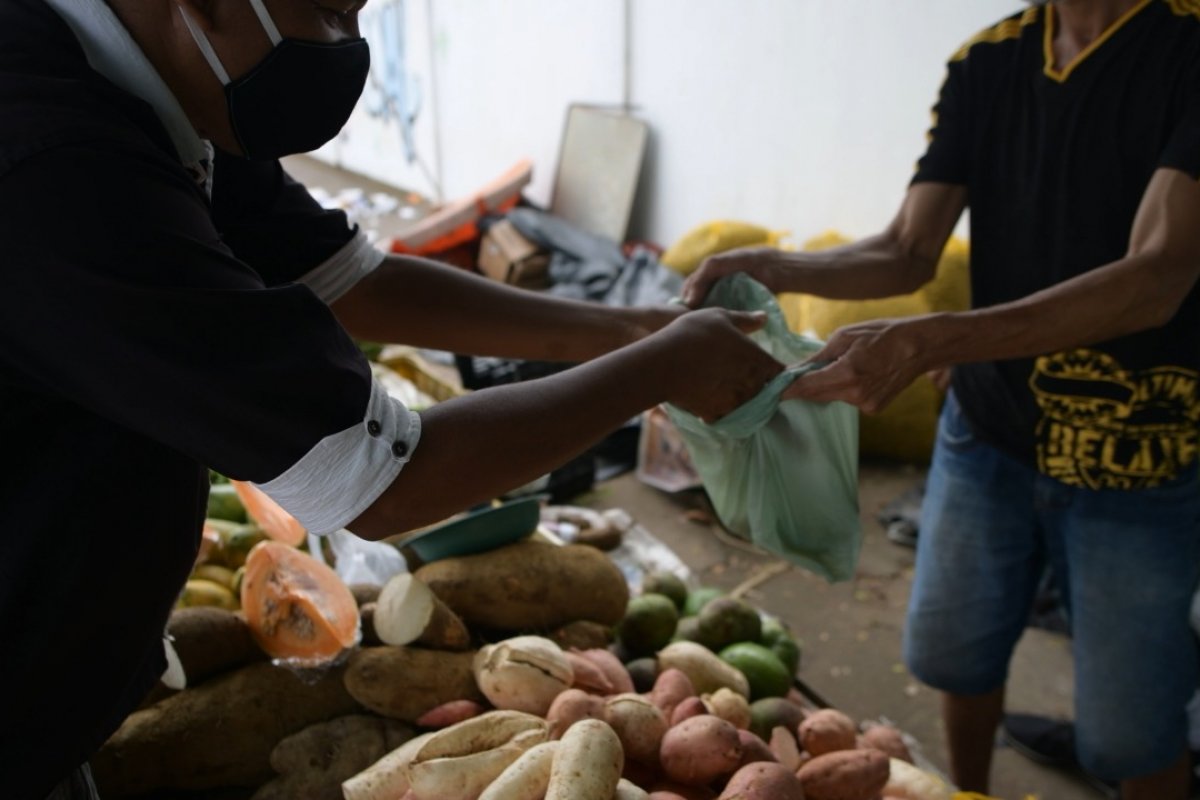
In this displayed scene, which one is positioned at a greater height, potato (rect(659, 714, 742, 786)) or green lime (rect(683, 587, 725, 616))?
potato (rect(659, 714, 742, 786))

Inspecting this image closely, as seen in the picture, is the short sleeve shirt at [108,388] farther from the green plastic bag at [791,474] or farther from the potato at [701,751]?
the green plastic bag at [791,474]

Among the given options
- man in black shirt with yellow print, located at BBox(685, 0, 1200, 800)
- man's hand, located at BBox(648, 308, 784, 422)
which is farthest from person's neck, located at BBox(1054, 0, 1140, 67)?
man's hand, located at BBox(648, 308, 784, 422)

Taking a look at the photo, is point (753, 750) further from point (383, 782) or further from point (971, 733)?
point (971, 733)

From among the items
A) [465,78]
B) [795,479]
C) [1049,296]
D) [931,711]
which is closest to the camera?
[1049,296]

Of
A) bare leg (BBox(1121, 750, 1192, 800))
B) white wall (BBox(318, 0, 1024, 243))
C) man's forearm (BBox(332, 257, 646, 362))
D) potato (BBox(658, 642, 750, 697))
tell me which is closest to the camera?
man's forearm (BBox(332, 257, 646, 362))

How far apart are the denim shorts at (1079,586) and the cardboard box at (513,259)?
14.0 feet

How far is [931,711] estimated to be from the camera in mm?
3113

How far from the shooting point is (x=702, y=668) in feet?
5.94

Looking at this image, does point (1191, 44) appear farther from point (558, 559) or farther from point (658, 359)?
point (558, 559)

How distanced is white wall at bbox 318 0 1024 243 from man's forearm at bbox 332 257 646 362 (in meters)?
2.96

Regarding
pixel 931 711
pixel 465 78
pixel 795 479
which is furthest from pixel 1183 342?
pixel 465 78

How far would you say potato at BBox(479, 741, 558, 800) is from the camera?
4.28ft

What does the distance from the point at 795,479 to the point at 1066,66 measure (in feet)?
3.29

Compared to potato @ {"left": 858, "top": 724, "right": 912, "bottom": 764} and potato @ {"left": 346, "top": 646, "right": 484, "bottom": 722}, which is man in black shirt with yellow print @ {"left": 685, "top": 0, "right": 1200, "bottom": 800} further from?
potato @ {"left": 346, "top": 646, "right": 484, "bottom": 722}
